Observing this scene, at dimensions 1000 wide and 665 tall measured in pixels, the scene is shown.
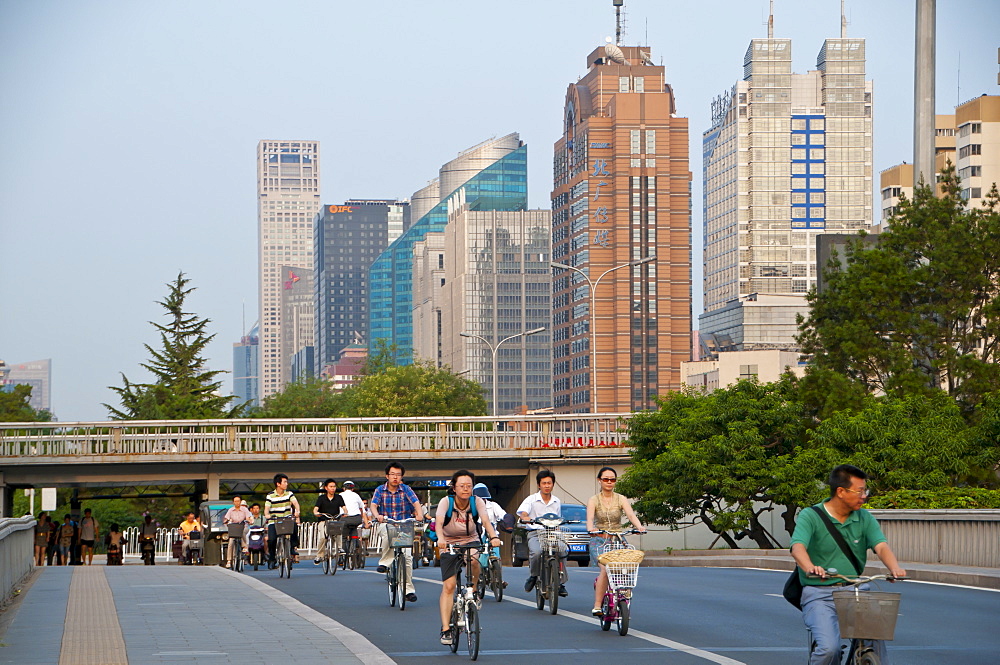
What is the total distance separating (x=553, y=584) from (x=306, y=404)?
9056 cm

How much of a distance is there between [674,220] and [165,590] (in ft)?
566

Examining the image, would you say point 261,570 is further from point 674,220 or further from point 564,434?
point 674,220

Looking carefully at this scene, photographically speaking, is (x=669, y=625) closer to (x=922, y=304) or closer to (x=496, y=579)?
(x=496, y=579)

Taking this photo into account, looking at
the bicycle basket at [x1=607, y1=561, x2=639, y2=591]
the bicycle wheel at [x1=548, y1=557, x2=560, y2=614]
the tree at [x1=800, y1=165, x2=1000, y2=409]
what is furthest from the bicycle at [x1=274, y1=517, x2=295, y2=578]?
the tree at [x1=800, y1=165, x2=1000, y2=409]

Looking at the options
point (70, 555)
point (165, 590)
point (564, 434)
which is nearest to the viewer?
point (165, 590)

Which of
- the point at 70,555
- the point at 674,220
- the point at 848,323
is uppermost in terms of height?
the point at 674,220

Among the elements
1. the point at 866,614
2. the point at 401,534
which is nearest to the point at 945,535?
the point at 401,534

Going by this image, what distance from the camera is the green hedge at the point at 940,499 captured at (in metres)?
26.3

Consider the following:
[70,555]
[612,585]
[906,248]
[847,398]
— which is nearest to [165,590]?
[612,585]

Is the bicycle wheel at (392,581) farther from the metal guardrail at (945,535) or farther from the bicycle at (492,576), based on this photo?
the metal guardrail at (945,535)

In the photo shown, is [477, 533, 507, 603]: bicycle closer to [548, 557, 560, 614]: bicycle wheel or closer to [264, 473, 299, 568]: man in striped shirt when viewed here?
[548, 557, 560, 614]: bicycle wheel

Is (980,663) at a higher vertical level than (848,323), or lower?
lower

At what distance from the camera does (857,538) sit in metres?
9.06

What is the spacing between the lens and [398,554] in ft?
56.3
